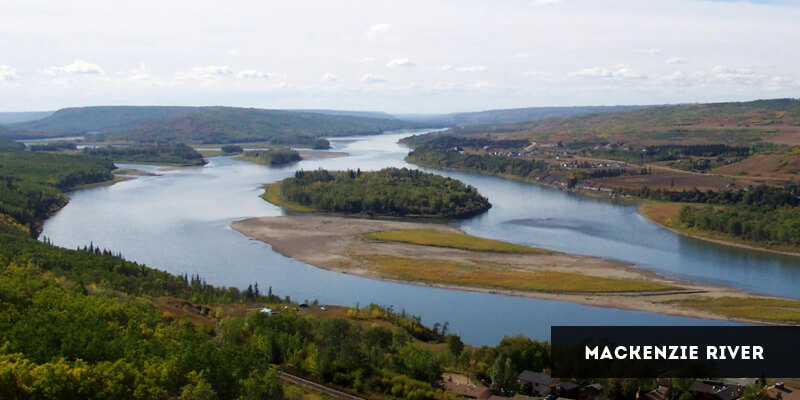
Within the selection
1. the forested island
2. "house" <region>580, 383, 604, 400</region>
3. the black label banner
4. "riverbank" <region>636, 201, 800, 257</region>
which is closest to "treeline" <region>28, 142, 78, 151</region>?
the forested island

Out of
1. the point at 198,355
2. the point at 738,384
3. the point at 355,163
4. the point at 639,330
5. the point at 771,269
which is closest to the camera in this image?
the point at 198,355

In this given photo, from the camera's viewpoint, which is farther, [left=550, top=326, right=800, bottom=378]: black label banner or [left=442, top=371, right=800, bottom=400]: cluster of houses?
[left=550, top=326, right=800, bottom=378]: black label banner

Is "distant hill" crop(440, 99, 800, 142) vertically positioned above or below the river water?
above

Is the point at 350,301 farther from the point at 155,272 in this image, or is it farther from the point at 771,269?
the point at 771,269

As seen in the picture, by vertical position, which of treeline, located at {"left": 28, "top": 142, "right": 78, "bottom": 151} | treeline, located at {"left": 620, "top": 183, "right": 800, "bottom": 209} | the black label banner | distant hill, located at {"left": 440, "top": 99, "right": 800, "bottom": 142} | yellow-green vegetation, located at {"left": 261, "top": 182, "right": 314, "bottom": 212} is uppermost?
distant hill, located at {"left": 440, "top": 99, "right": 800, "bottom": 142}

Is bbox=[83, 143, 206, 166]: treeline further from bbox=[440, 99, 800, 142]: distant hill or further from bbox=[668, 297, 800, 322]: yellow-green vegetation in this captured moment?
bbox=[668, 297, 800, 322]: yellow-green vegetation

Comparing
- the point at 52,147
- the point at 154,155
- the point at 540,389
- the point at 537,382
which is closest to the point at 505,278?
the point at 537,382

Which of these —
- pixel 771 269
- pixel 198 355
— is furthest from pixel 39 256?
pixel 771 269
